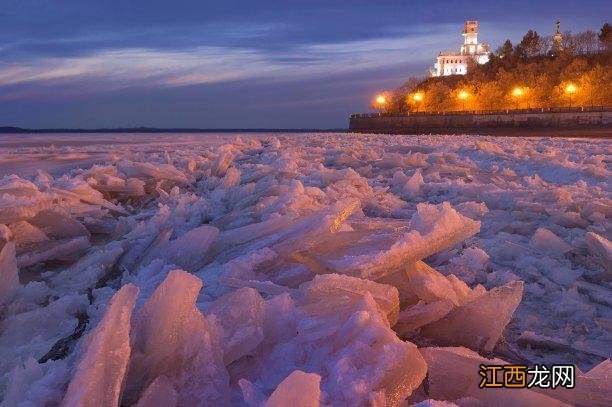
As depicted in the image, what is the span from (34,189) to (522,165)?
5.59 m

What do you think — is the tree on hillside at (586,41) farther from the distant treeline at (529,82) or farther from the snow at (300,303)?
the snow at (300,303)

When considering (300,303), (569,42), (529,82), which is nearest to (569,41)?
(569,42)

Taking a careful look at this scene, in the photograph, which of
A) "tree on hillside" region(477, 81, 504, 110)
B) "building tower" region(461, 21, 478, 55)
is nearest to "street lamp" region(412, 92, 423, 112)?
"tree on hillside" region(477, 81, 504, 110)

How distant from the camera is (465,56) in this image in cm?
10562

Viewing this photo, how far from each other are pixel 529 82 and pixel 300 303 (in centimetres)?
6850

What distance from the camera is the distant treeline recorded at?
55.3 m

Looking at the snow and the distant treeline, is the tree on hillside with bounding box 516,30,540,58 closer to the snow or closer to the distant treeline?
the distant treeline

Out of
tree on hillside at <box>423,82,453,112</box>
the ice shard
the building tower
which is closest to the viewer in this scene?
the ice shard

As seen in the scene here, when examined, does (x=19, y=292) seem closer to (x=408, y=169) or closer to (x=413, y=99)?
(x=408, y=169)

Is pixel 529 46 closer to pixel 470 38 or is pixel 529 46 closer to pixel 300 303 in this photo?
pixel 470 38

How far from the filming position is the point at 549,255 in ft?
8.55

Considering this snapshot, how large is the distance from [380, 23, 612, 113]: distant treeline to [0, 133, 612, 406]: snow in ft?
193

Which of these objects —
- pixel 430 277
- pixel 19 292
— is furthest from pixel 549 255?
pixel 19 292

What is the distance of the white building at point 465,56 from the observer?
342ft
